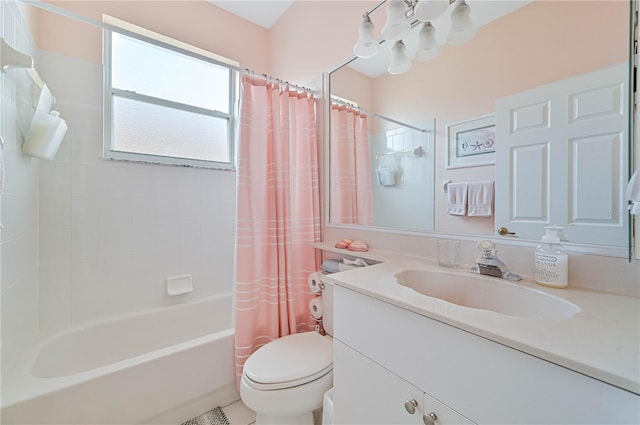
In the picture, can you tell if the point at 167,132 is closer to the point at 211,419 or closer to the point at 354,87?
the point at 354,87

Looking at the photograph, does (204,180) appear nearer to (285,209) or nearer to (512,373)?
(285,209)

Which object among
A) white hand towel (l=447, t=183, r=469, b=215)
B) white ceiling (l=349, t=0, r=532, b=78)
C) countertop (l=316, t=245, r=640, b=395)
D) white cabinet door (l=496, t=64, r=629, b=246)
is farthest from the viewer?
white hand towel (l=447, t=183, r=469, b=215)

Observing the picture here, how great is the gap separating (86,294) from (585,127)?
258 cm

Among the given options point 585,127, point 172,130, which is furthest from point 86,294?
point 585,127

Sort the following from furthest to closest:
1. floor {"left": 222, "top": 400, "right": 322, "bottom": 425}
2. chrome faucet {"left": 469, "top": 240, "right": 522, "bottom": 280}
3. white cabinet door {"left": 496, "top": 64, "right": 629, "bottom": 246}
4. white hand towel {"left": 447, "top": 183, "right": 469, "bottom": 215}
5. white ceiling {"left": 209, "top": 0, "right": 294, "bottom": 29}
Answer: white ceiling {"left": 209, "top": 0, "right": 294, "bottom": 29} < floor {"left": 222, "top": 400, "right": 322, "bottom": 425} < white hand towel {"left": 447, "top": 183, "right": 469, "bottom": 215} < chrome faucet {"left": 469, "top": 240, "right": 522, "bottom": 280} < white cabinet door {"left": 496, "top": 64, "right": 629, "bottom": 246}

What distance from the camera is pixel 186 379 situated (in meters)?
1.27

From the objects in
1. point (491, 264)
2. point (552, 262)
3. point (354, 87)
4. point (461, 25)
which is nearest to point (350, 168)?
point (354, 87)

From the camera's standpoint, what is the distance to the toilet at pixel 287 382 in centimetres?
101

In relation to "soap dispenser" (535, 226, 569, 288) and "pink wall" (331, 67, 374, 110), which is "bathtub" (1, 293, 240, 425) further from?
"pink wall" (331, 67, 374, 110)

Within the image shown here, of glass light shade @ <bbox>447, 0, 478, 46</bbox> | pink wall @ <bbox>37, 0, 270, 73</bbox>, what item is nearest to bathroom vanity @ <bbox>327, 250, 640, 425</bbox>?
glass light shade @ <bbox>447, 0, 478, 46</bbox>

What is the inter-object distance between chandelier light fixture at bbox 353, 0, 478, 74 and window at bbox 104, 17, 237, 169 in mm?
857

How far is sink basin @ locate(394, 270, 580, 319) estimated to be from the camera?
691mm

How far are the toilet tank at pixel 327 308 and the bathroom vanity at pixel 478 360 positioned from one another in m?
0.48

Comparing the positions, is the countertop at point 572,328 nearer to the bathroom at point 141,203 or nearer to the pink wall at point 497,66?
the bathroom at point 141,203
